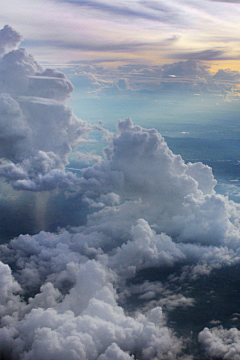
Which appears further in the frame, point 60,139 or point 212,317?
point 60,139

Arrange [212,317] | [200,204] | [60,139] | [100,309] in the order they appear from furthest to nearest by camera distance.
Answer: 1. [60,139]
2. [200,204]
3. [212,317]
4. [100,309]

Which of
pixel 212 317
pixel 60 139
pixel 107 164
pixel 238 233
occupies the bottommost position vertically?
pixel 212 317

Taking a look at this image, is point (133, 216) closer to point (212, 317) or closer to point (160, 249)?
point (160, 249)

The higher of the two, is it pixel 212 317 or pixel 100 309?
pixel 212 317

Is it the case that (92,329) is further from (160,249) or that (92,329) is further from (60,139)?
→ (60,139)

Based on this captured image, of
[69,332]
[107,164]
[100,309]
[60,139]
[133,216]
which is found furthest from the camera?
[60,139]

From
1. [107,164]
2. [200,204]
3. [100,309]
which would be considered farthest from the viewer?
[107,164]

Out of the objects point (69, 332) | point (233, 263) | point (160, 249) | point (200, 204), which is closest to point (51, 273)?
point (160, 249)

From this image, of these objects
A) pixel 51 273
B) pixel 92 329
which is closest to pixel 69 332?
pixel 92 329

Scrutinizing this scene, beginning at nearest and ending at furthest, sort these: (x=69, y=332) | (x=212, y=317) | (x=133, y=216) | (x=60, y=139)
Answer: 1. (x=69, y=332)
2. (x=212, y=317)
3. (x=133, y=216)
4. (x=60, y=139)
